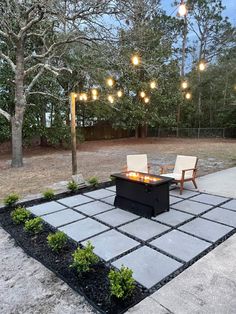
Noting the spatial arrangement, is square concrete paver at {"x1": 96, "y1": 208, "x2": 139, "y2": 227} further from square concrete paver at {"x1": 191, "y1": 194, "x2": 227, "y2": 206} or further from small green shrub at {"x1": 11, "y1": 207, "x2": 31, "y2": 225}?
square concrete paver at {"x1": 191, "y1": 194, "x2": 227, "y2": 206}

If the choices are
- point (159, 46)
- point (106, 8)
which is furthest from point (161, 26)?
point (106, 8)

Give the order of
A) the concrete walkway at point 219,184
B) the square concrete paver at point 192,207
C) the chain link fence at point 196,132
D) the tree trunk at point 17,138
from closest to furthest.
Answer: the square concrete paver at point 192,207 → the concrete walkway at point 219,184 → the tree trunk at point 17,138 → the chain link fence at point 196,132

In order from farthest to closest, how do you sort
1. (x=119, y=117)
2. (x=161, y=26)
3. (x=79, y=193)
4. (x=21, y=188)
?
(x=161, y=26)
(x=119, y=117)
(x=21, y=188)
(x=79, y=193)

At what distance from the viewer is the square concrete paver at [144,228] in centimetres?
306

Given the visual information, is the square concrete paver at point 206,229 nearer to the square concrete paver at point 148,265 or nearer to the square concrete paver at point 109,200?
the square concrete paver at point 148,265

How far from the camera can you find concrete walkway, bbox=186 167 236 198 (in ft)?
15.7

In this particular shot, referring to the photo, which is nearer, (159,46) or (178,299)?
(178,299)

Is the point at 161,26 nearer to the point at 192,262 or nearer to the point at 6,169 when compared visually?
the point at 6,169

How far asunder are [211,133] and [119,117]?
26.5ft

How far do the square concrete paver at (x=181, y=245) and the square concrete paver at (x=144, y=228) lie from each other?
0.14 m

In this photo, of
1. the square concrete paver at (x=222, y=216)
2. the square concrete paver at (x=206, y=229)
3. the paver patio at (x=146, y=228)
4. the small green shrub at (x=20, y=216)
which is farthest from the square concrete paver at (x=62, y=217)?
the square concrete paver at (x=222, y=216)

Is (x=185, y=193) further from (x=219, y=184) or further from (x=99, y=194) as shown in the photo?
(x=99, y=194)

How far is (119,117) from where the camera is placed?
14273 mm

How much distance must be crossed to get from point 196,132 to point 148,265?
1730cm
